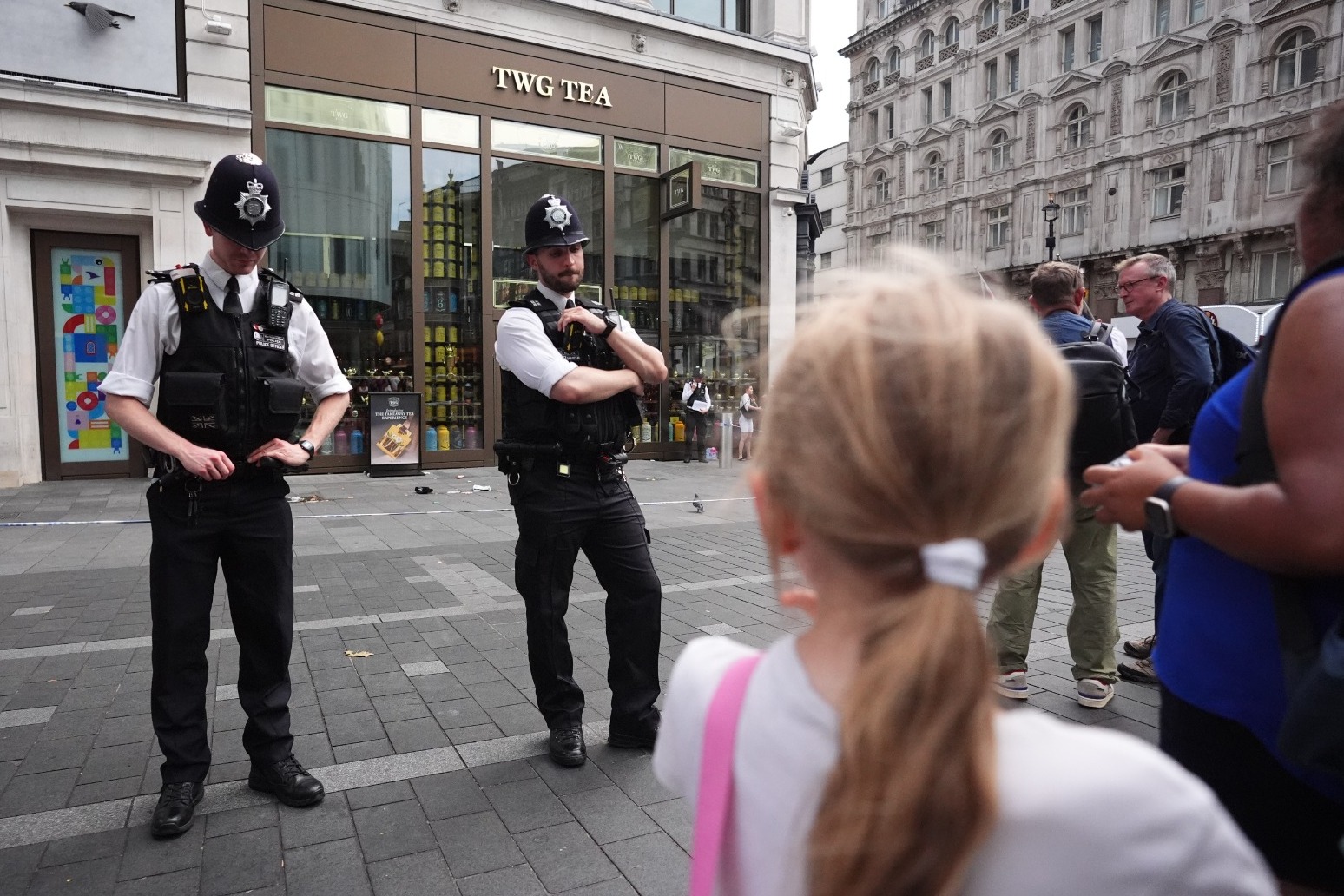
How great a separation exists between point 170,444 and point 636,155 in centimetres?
1498

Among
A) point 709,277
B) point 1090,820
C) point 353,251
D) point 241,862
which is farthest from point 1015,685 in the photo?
point 709,277

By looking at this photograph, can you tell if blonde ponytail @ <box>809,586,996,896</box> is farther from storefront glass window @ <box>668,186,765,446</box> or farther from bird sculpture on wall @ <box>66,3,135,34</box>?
storefront glass window @ <box>668,186,765,446</box>

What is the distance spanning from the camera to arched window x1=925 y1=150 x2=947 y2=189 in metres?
51.2

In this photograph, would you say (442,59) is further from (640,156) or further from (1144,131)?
(1144,131)

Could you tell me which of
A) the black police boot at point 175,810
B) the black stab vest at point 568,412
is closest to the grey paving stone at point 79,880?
the black police boot at point 175,810

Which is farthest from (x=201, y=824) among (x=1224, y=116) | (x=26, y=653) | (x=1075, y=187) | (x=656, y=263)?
(x=1075, y=187)

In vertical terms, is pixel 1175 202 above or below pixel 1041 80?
below

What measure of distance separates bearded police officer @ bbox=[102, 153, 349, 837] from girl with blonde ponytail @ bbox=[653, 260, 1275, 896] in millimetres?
2620

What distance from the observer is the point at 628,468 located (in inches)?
637

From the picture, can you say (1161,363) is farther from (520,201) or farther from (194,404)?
(520,201)

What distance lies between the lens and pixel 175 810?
9.59 feet

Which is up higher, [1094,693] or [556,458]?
[556,458]

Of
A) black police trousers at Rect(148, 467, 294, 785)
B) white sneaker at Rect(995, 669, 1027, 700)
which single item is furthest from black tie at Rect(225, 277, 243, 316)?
white sneaker at Rect(995, 669, 1027, 700)

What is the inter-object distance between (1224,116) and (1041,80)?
34.9 ft
